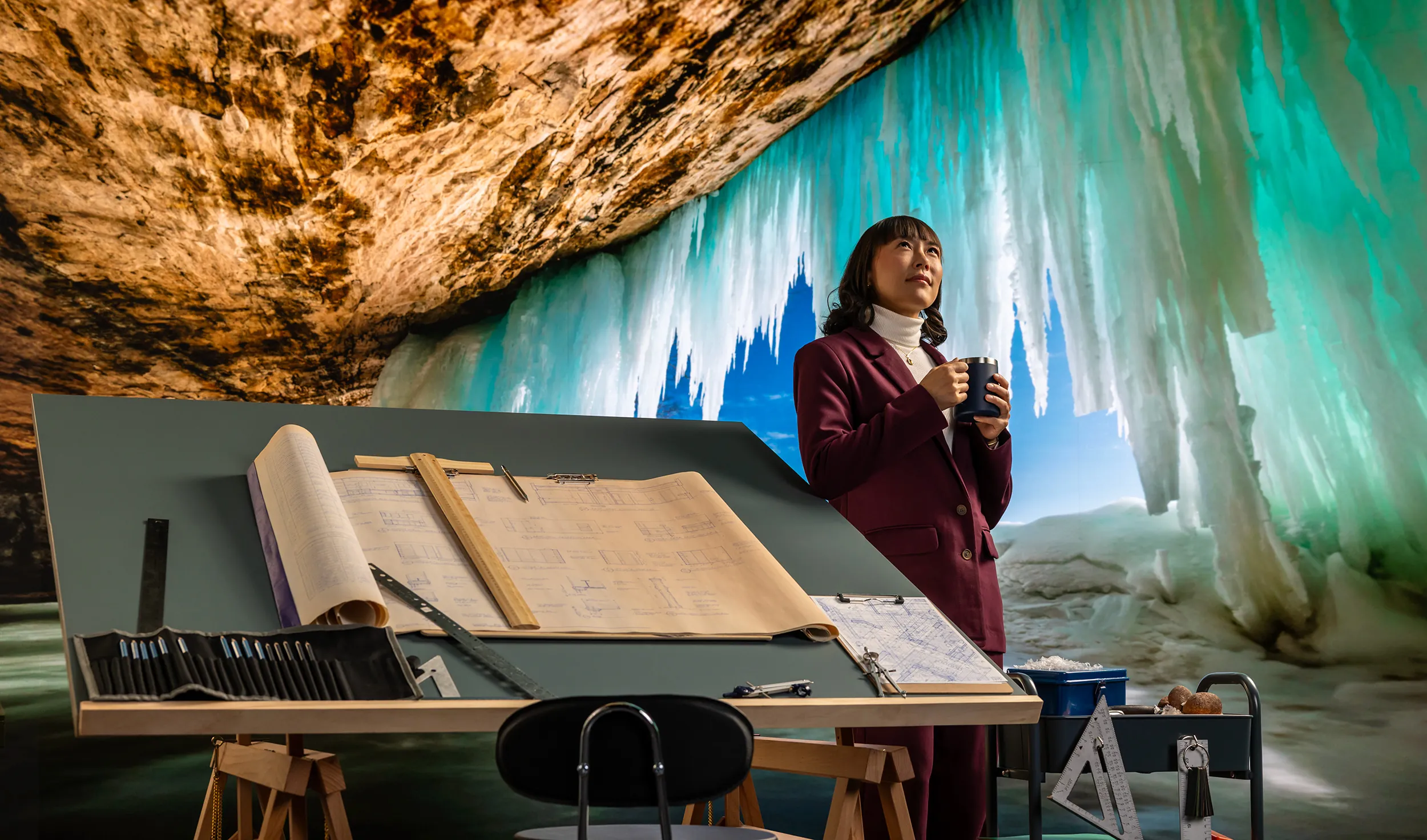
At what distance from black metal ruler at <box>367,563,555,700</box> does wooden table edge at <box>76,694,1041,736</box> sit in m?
0.03

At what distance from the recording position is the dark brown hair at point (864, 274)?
1.65 m

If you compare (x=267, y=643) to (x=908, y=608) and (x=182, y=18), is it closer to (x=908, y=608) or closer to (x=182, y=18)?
(x=908, y=608)

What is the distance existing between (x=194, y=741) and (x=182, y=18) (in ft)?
8.65

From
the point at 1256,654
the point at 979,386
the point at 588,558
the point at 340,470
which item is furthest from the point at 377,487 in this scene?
the point at 1256,654

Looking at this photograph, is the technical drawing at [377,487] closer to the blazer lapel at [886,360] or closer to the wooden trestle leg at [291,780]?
the wooden trestle leg at [291,780]

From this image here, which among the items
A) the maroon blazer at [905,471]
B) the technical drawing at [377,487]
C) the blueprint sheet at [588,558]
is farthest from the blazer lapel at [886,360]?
the technical drawing at [377,487]

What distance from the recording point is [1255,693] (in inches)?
63.6

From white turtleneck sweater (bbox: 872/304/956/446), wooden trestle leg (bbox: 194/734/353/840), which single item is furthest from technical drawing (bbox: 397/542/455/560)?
white turtleneck sweater (bbox: 872/304/956/446)

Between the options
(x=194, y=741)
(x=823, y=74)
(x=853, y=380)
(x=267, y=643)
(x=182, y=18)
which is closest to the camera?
(x=267, y=643)

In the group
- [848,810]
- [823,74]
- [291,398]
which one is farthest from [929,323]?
[291,398]

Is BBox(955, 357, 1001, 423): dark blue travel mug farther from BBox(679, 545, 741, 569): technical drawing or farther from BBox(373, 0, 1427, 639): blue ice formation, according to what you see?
BBox(373, 0, 1427, 639): blue ice formation

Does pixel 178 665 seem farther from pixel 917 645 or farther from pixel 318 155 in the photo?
pixel 318 155

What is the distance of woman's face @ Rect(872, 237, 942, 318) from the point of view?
5.35 feet

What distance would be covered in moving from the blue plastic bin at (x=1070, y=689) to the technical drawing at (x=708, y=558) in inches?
23.7
